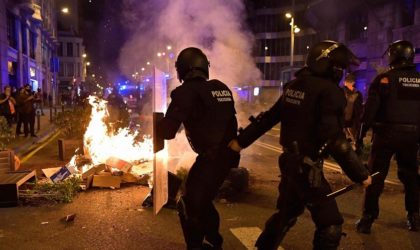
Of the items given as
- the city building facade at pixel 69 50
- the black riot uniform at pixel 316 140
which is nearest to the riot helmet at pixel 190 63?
the black riot uniform at pixel 316 140

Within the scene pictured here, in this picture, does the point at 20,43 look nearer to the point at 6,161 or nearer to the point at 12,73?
the point at 12,73

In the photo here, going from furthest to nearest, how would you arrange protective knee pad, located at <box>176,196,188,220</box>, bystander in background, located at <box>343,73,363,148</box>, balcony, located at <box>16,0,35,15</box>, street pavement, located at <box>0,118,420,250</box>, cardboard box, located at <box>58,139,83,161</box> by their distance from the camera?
balcony, located at <box>16,0,35,15</box> < cardboard box, located at <box>58,139,83,161</box> < bystander in background, located at <box>343,73,363,148</box> < street pavement, located at <box>0,118,420,250</box> < protective knee pad, located at <box>176,196,188,220</box>

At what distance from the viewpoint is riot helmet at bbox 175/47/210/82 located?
137 inches

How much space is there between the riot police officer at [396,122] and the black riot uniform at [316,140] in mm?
1493

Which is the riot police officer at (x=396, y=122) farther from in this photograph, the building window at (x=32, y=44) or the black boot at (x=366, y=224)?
the building window at (x=32, y=44)

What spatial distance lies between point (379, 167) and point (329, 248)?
72.9 inches

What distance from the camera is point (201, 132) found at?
3.34 m

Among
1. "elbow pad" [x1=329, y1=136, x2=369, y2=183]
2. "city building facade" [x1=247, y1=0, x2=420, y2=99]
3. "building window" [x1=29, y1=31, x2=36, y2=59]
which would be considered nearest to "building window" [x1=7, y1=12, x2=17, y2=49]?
"building window" [x1=29, y1=31, x2=36, y2=59]

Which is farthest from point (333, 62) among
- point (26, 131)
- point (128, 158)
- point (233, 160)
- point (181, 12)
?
point (26, 131)

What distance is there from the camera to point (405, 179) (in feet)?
15.1

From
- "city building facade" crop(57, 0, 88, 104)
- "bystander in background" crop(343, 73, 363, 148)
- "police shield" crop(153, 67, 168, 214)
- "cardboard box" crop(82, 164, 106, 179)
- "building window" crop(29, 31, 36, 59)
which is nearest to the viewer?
"police shield" crop(153, 67, 168, 214)

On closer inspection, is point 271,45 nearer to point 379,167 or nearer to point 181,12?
point 181,12

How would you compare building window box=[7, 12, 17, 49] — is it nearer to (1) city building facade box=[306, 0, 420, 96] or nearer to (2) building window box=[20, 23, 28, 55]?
(2) building window box=[20, 23, 28, 55]

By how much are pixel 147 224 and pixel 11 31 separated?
26197 mm
